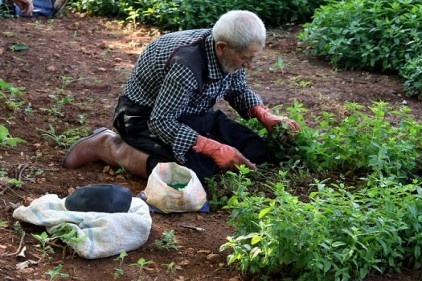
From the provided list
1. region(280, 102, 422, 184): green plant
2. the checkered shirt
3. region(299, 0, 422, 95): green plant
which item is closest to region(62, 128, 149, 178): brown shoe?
the checkered shirt

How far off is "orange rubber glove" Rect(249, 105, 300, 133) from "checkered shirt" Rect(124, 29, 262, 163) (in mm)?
329

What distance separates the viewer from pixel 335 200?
3922mm

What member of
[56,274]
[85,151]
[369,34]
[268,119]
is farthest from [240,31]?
[369,34]

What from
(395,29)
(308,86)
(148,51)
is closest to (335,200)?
(148,51)

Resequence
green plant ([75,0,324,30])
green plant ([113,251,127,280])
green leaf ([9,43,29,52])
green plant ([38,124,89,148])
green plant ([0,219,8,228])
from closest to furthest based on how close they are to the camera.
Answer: green plant ([113,251,127,280]) < green plant ([0,219,8,228]) < green plant ([38,124,89,148]) < green leaf ([9,43,29,52]) < green plant ([75,0,324,30])

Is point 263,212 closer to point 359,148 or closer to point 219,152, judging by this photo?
point 219,152

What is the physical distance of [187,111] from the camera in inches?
202

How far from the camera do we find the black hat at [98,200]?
163 inches

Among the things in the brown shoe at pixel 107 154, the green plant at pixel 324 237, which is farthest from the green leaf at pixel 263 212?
the brown shoe at pixel 107 154

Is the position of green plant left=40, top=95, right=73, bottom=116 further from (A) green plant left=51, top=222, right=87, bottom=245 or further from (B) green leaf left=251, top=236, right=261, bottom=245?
(B) green leaf left=251, top=236, right=261, bottom=245

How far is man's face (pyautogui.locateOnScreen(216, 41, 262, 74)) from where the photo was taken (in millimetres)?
4793

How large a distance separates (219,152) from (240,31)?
741 mm

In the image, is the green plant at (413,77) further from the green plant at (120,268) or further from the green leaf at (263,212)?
the green plant at (120,268)

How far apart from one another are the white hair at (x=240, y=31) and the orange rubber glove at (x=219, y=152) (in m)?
0.60
